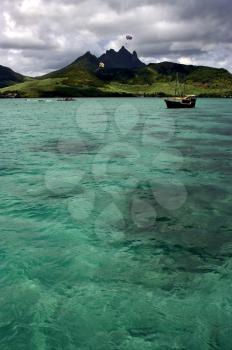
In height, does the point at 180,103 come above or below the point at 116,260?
below

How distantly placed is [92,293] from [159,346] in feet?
9.55

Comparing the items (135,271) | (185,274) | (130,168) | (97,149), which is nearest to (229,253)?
(185,274)

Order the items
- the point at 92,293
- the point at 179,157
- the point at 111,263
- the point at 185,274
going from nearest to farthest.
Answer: the point at 92,293, the point at 185,274, the point at 111,263, the point at 179,157

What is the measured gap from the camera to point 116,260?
13578 mm

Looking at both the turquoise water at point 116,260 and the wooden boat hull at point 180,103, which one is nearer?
the turquoise water at point 116,260

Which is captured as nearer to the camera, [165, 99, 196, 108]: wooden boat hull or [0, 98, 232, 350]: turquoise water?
[0, 98, 232, 350]: turquoise water

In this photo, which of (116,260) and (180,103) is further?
(180,103)

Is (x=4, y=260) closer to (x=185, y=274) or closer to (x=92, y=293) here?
(x=92, y=293)

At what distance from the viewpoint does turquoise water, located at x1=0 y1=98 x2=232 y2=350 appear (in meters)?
9.70

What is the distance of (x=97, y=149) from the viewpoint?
132 feet

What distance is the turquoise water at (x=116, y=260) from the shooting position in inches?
382

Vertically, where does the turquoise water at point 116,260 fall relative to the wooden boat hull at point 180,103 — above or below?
above

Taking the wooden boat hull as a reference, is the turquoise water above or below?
above

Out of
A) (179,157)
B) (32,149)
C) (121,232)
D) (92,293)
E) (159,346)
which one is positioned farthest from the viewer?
(32,149)
